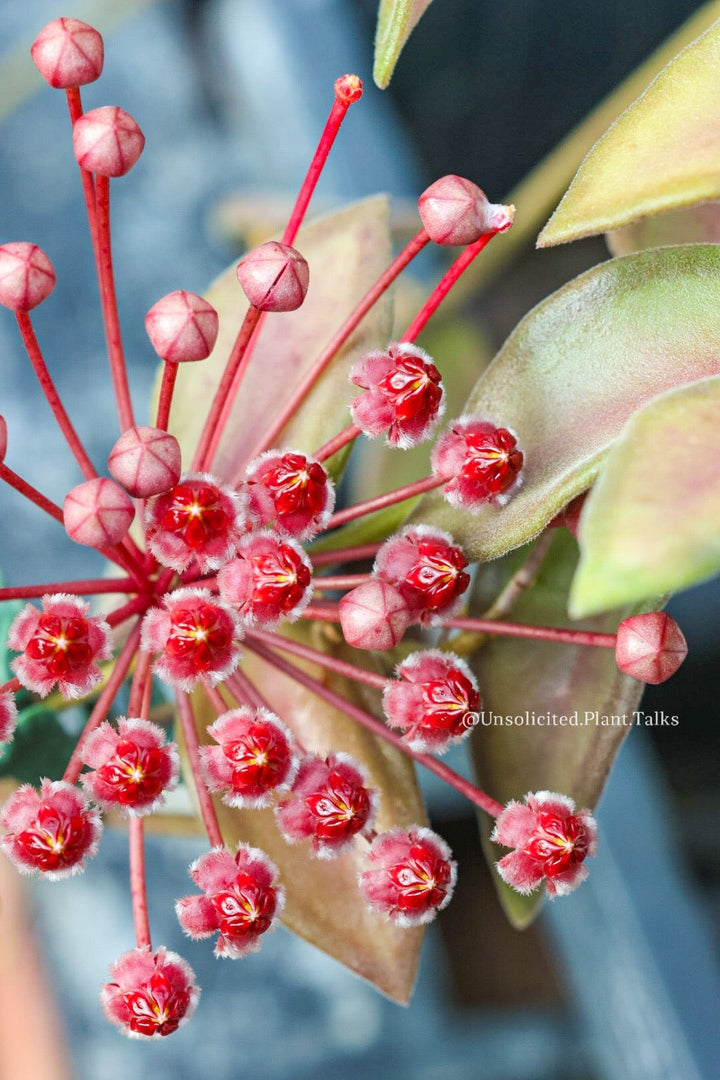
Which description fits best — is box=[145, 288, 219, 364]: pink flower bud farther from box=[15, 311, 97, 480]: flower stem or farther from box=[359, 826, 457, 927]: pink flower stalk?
box=[359, 826, 457, 927]: pink flower stalk

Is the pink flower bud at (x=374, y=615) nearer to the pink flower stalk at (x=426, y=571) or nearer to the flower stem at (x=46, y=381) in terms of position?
the pink flower stalk at (x=426, y=571)

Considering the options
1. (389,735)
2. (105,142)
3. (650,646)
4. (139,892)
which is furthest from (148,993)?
(105,142)

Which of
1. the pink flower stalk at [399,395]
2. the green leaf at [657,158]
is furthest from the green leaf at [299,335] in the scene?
the green leaf at [657,158]

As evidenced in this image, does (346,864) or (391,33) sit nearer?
(391,33)

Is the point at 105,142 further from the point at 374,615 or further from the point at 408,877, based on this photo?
the point at 408,877

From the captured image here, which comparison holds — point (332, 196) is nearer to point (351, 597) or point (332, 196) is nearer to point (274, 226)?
point (274, 226)

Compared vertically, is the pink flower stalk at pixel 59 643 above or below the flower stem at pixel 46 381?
below

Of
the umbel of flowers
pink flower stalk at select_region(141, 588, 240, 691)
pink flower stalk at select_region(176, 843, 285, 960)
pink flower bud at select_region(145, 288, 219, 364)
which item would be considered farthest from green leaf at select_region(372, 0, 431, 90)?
pink flower stalk at select_region(176, 843, 285, 960)

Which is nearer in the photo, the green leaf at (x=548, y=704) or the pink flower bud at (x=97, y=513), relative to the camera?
the pink flower bud at (x=97, y=513)

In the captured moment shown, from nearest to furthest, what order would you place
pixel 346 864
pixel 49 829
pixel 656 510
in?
pixel 656 510 → pixel 49 829 → pixel 346 864
